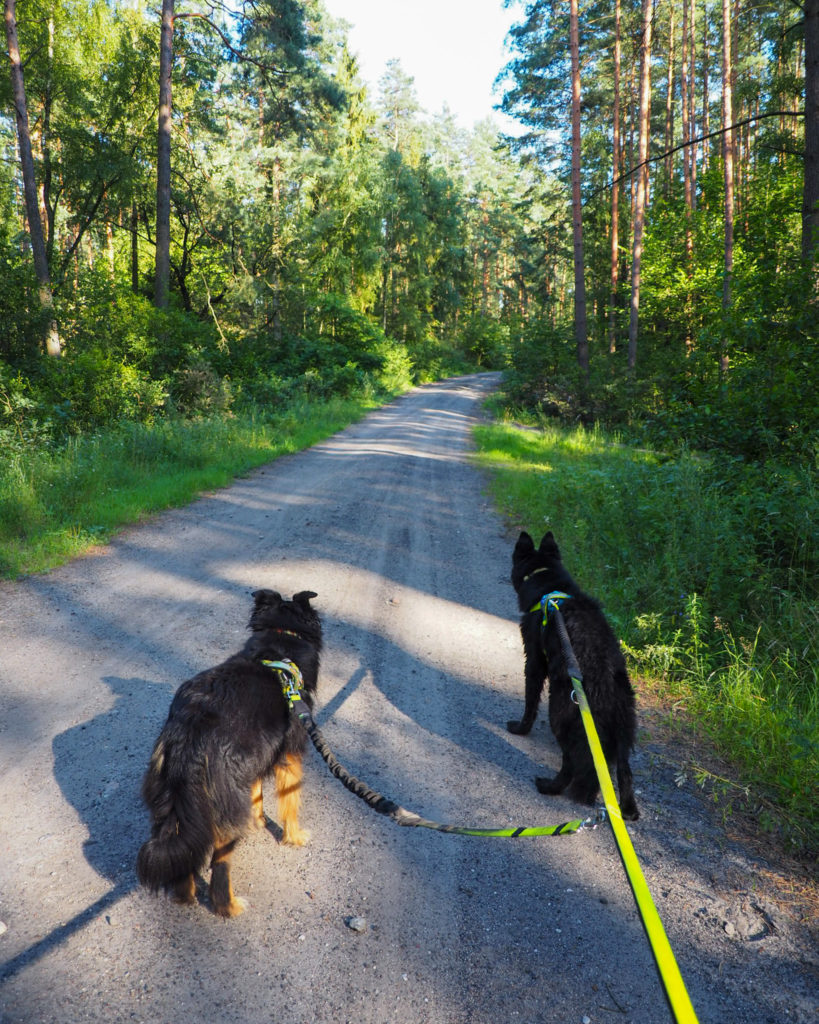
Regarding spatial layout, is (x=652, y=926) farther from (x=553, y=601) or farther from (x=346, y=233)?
(x=346, y=233)

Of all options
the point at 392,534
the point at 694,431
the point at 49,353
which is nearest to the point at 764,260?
the point at 694,431

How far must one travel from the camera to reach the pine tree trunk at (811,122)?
6.73 m

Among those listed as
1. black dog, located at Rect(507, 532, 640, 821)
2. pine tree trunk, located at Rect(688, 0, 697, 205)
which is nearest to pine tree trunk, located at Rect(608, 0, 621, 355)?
pine tree trunk, located at Rect(688, 0, 697, 205)

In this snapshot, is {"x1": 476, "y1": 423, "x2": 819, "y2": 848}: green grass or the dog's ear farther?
the dog's ear

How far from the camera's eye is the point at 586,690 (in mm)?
3104

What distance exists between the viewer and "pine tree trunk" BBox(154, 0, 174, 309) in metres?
16.2

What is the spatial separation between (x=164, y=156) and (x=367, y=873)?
19532 millimetres

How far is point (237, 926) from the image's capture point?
2.40m

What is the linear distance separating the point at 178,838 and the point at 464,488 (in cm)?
926

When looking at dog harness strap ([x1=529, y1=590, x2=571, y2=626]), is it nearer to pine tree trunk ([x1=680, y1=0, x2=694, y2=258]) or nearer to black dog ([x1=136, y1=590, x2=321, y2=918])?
black dog ([x1=136, y1=590, x2=321, y2=918])

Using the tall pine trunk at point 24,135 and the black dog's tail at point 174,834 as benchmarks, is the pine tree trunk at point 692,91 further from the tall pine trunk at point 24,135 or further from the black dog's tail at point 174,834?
the black dog's tail at point 174,834

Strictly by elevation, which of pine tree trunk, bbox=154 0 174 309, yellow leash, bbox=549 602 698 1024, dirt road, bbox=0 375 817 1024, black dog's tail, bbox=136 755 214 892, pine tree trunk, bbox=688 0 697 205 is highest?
pine tree trunk, bbox=688 0 697 205

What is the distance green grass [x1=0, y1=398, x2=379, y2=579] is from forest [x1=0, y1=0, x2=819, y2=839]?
20 cm

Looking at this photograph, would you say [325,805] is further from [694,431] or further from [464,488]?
[464,488]
